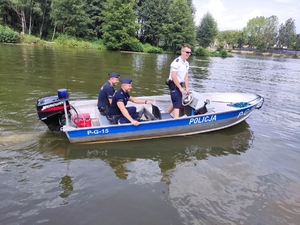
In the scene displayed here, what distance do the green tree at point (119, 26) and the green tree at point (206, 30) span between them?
906 inches

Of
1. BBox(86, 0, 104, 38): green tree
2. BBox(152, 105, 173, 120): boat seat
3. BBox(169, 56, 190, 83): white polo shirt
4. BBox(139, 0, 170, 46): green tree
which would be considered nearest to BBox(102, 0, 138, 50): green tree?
BBox(86, 0, 104, 38): green tree

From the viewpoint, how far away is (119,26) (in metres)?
42.3

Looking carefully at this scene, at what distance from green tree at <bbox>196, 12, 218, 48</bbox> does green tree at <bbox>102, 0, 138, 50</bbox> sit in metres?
23.0

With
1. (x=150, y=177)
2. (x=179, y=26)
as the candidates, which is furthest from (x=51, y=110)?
(x=179, y=26)

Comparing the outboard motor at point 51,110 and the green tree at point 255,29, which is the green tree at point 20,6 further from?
the green tree at point 255,29

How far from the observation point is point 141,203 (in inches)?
164

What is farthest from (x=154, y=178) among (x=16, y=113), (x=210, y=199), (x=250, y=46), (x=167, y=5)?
(x=250, y=46)

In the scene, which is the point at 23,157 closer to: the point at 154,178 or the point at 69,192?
the point at 69,192

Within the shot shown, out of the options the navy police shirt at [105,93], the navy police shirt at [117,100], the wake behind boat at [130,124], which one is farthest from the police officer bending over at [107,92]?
the navy police shirt at [117,100]

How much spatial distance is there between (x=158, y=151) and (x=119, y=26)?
39764 millimetres

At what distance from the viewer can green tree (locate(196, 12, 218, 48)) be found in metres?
60.3

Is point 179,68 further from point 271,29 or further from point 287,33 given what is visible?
point 287,33

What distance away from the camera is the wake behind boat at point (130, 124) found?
5.84 meters

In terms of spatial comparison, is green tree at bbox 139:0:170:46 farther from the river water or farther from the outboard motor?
the outboard motor
